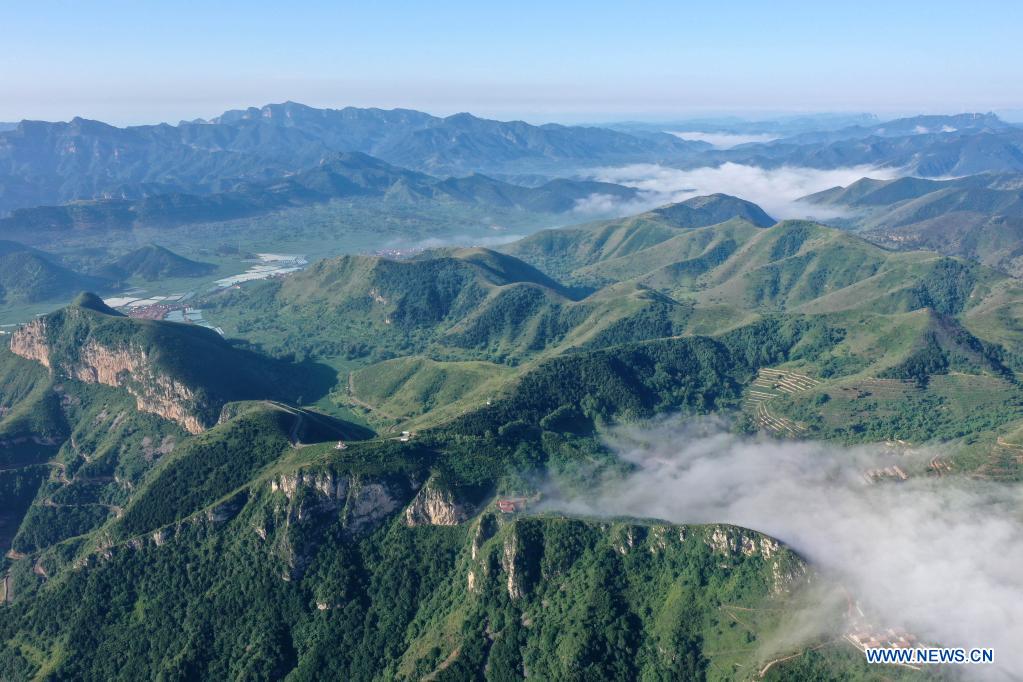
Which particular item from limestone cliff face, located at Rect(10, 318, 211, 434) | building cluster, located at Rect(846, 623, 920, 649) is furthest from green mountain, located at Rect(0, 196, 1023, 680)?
limestone cliff face, located at Rect(10, 318, 211, 434)

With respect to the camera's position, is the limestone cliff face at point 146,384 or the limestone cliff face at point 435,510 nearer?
the limestone cliff face at point 435,510

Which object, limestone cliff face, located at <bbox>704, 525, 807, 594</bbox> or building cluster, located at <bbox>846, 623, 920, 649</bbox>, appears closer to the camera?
building cluster, located at <bbox>846, 623, 920, 649</bbox>

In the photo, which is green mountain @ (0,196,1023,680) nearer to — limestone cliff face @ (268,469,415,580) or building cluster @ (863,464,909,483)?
limestone cliff face @ (268,469,415,580)

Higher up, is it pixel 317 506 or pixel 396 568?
pixel 317 506

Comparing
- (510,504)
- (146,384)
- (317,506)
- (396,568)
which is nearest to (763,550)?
(510,504)

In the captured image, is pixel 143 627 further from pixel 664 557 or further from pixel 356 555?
pixel 664 557

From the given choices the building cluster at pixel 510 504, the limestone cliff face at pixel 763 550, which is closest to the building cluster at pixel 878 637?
the limestone cliff face at pixel 763 550

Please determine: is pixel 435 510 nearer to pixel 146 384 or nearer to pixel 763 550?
pixel 763 550

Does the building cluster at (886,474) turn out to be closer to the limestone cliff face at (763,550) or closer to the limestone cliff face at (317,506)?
the limestone cliff face at (763,550)
